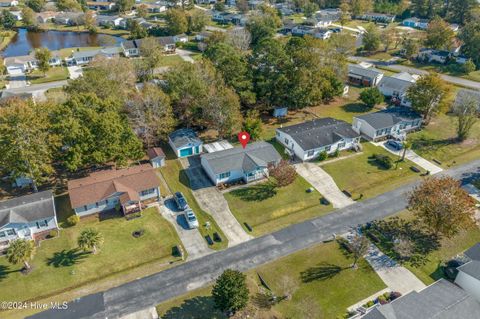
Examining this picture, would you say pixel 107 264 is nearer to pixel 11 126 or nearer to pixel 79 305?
pixel 79 305

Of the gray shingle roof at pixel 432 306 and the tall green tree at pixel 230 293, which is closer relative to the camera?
the gray shingle roof at pixel 432 306

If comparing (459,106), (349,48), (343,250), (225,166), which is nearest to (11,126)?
(225,166)

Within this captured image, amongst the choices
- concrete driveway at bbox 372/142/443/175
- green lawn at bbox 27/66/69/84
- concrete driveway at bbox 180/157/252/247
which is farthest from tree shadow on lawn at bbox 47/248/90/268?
green lawn at bbox 27/66/69/84

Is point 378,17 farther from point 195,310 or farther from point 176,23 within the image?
point 195,310

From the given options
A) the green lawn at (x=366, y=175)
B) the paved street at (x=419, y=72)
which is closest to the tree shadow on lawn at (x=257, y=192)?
the green lawn at (x=366, y=175)

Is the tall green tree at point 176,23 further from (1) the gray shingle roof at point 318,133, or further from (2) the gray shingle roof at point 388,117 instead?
(2) the gray shingle roof at point 388,117

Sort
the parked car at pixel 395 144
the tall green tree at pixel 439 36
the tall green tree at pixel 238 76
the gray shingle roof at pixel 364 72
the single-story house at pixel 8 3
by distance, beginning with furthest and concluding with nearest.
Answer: the single-story house at pixel 8 3
the tall green tree at pixel 439 36
the gray shingle roof at pixel 364 72
the tall green tree at pixel 238 76
the parked car at pixel 395 144

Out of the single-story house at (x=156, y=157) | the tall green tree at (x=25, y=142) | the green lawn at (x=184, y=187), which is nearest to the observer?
the green lawn at (x=184, y=187)
